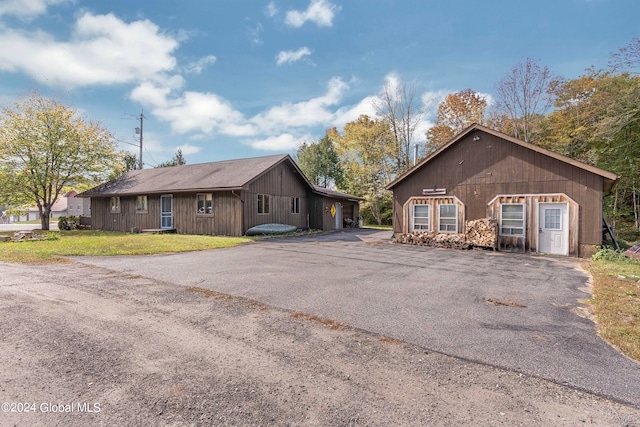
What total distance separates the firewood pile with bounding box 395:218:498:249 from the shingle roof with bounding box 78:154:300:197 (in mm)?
9876

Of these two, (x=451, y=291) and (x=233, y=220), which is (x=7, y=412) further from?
(x=233, y=220)

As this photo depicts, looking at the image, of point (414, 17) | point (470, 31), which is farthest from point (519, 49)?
point (414, 17)

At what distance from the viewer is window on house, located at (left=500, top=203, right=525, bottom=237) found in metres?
13.0

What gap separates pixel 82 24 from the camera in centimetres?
1136

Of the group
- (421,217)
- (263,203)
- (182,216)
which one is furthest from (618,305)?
(182,216)

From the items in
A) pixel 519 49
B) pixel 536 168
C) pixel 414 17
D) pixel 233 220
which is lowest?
pixel 233 220


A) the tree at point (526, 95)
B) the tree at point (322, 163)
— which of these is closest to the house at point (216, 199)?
the tree at point (526, 95)

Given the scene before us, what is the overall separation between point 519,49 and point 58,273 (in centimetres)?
2946

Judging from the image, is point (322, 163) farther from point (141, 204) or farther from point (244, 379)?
point (244, 379)

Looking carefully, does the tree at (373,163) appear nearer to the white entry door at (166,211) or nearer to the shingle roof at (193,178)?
the shingle roof at (193,178)

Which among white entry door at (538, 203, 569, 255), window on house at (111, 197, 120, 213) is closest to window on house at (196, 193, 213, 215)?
window on house at (111, 197, 120, 213)

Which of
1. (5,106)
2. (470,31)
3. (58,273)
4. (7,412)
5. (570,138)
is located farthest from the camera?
(570,138)

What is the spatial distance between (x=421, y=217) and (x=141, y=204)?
18711 mm

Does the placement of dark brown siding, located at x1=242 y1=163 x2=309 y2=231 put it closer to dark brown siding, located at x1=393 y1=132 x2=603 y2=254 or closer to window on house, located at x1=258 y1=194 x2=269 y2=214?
window on house, located at x1=258 y1=194 x2=269 y2=214
